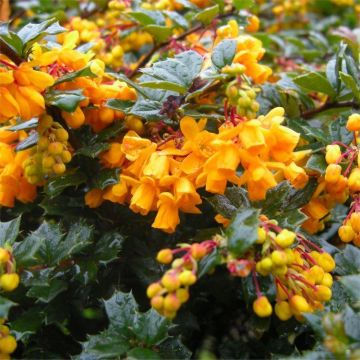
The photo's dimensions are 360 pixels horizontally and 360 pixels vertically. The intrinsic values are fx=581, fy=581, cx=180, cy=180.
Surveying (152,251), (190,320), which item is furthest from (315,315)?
(152,251)

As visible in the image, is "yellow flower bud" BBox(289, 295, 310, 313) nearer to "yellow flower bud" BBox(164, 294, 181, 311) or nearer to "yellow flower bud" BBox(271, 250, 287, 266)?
"yellow flower bud" BBox(271, 250, 287, 266)

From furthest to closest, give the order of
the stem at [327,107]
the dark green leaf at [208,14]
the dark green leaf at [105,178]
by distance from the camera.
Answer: the dark green leaf at [208,14]
the stem at [327,107]
the dark green leaf at [105,178]

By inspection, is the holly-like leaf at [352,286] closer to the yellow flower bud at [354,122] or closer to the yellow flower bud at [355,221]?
the yellow flower bud at [355,221]

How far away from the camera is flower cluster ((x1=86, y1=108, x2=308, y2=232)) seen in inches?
40.8

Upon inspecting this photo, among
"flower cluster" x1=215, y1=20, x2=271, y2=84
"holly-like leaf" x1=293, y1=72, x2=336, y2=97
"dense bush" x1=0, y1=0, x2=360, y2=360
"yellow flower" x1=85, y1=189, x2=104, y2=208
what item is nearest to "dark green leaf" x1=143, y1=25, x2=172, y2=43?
"dense bush" x1=0, y1=0, x2=360, y2=360

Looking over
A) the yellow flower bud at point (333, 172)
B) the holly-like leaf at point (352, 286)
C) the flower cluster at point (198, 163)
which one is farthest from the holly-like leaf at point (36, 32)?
the holly-like leaf at point (352, 286)

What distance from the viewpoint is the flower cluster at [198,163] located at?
1.04 meters

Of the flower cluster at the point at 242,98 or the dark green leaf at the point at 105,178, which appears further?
the dark green leaf at the point at 105,178

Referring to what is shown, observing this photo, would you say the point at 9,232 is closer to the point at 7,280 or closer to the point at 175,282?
the point at 7,280

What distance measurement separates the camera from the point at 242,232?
36.8 inches

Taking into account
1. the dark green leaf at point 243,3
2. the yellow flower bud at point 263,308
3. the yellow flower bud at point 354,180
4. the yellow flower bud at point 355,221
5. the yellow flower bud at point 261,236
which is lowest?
the yellow flower bud at point 263,308

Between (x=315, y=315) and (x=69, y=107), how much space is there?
1.90 ft

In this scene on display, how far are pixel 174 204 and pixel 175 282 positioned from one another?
0.26m

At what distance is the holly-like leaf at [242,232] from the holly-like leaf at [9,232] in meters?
0.41
